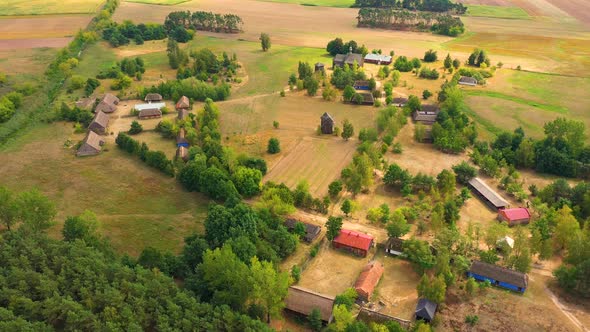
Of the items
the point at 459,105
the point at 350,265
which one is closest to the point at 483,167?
the point at 459,105

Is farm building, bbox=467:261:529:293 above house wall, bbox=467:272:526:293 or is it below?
above

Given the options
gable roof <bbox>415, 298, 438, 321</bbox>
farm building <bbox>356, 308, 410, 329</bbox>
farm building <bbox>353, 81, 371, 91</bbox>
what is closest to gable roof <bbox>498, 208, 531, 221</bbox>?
gable roof <bbox>415, 298, 438, 321</bbox>

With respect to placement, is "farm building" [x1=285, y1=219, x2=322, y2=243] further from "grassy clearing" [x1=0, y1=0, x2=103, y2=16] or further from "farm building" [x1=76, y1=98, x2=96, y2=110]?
"grassy clearing" [x1=0, y1=0, x2=103, y2=16]

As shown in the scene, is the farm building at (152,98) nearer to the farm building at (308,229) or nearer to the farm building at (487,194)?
the farm building at (308,229)

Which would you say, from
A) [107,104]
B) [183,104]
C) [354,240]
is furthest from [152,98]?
[354,240]

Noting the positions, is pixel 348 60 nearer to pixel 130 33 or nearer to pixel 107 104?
pixel 107 104

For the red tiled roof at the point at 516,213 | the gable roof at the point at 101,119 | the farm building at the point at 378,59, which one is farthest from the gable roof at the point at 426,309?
the farm building at the point at 378,59

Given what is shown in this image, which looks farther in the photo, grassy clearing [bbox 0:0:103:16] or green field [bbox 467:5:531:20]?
green field [bbox 467:5:531:20]

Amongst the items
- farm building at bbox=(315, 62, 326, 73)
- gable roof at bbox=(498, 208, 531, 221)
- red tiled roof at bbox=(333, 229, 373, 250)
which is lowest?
red tiled roof at bbox=(333, 229, 373, 250)
